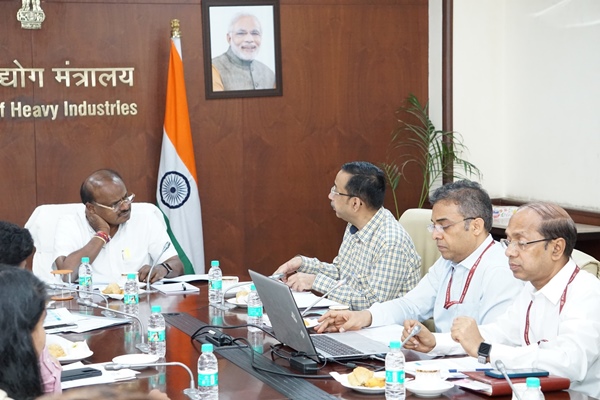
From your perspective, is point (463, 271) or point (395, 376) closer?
point (395, 376)

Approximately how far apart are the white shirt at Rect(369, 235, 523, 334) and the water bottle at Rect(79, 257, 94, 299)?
139cm

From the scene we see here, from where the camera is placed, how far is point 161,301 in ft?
13.6

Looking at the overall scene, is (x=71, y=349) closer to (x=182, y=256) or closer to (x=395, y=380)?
(x=395, y=380)

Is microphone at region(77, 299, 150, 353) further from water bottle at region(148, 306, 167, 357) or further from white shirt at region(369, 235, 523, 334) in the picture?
white shirt at region(369, 235, 523, 334)

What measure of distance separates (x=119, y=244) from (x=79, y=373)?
2.23m

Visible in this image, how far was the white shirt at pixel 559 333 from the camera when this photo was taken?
9.13 ft


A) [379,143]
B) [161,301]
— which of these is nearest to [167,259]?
[161,301]

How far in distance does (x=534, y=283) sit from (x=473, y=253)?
0.53 m

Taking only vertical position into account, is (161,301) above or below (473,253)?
below

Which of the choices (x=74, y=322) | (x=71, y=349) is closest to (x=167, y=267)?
(x=74, y=322)

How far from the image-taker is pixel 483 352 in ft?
9.46

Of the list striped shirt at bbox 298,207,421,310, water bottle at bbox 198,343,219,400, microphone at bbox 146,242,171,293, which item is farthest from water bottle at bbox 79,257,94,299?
water bottle at bbox 198,343,219,400

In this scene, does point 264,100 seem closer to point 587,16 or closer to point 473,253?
point 587,16

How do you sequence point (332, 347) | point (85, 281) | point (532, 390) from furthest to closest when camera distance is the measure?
point (85, 281) < point (332, 347) < point (532, 390)
